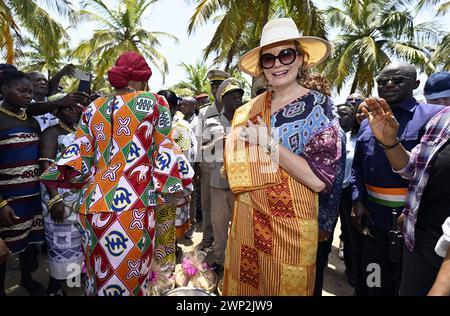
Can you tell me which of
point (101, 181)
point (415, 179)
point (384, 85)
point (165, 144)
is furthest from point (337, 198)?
point (101, 181)

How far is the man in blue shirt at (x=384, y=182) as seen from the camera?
8.47ft

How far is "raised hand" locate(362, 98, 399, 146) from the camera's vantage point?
1.83 metres

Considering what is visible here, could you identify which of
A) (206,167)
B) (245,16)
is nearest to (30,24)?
(245,16)

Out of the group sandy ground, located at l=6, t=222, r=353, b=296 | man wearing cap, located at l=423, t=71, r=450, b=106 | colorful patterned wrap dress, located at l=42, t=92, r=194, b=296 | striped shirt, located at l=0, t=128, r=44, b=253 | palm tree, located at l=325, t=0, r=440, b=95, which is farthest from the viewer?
palm tree, located at l=325, t=0, r=440, b=95

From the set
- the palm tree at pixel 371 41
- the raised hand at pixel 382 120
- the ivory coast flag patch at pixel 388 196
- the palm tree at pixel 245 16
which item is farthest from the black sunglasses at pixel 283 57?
the palm tree at pixel 371 41

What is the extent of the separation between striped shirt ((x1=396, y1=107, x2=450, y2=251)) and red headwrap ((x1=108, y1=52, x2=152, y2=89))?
170cm

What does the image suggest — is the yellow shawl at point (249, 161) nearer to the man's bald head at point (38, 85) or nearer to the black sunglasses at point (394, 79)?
the black sunglasses at point (394, 79)

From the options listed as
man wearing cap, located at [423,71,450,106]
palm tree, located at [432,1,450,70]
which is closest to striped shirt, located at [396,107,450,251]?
man wearing cap, located at [423,71,450,106]

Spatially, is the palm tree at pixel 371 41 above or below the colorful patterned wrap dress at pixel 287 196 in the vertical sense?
above

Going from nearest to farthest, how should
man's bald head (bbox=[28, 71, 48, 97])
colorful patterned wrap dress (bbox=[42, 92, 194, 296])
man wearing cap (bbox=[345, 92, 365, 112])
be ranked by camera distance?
colorful patterned wrap dress (bbox=[42, 92, 194, 296]) < man's bald head (bbox=[28, 71, 48, 97]) < man wearing cap (bbox=[345, 92, 365, 112])

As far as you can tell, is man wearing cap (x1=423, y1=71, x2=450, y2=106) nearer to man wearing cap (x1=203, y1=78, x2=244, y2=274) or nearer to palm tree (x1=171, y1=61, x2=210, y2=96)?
man wearing cap (x1=203, y1=78, x2=244, y2=274)

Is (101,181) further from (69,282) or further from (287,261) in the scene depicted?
(69,282)

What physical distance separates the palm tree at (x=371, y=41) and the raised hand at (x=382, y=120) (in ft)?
55.4
